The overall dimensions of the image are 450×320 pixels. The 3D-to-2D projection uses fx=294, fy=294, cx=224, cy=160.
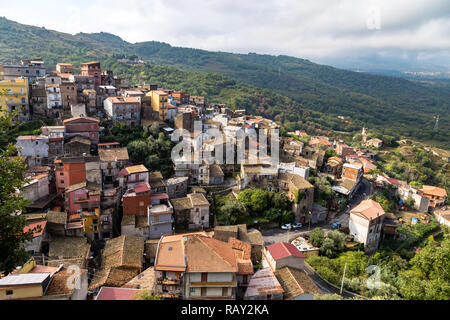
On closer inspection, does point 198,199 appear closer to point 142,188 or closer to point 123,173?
point 142,188

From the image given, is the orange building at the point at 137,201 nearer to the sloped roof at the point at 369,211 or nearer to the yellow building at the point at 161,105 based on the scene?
the yellow building at the point at 161,105

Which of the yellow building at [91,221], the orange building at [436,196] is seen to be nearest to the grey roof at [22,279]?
the yellow building at [91,221]

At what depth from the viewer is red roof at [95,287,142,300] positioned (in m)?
15.4

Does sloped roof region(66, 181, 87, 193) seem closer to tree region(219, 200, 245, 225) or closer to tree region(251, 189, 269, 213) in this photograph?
tree region(219, 200, 245, 225)

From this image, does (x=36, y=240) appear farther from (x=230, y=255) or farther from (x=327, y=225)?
(x=327, y=225)

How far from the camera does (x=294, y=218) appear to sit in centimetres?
3141

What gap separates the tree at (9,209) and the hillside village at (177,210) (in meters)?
0.96

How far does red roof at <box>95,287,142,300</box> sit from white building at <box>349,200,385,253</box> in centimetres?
2358

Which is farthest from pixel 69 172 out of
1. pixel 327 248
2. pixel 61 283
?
pixel 327 248

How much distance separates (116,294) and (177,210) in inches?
438

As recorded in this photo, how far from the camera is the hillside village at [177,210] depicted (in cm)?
1683

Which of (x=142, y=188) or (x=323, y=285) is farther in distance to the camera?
(x=142, y=188)

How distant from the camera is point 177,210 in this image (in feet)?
86.6

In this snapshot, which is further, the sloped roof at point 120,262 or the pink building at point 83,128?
the pink building at point 83,128
